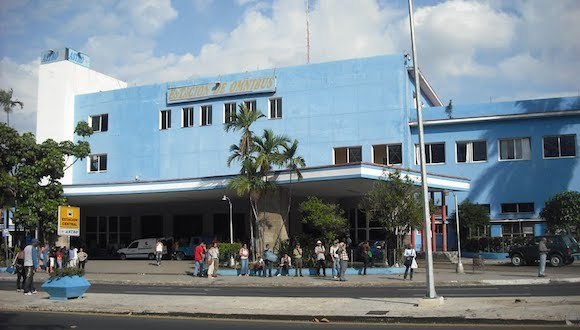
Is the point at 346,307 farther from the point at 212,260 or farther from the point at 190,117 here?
the point at 190,117

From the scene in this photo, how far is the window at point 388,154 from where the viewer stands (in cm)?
4228

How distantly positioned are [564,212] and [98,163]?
36.0 meters

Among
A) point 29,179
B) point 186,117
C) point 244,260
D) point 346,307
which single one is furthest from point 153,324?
point 186,117

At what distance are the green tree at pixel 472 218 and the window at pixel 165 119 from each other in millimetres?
23395

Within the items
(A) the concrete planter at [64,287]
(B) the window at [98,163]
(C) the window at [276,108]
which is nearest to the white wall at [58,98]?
(B) the window at [98,163]

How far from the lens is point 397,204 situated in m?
29.3

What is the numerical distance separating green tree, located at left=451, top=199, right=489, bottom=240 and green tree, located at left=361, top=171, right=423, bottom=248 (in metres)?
11.1

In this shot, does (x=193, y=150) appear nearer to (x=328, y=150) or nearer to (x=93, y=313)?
(x=328, y=150)

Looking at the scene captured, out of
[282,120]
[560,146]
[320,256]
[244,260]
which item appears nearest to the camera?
[320,256]

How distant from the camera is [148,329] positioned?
41.3 feet

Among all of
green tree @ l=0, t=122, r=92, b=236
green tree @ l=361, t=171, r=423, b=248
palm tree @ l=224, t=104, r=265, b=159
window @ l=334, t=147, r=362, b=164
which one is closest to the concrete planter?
green tree @ l=361, t=171, r=423, b=248

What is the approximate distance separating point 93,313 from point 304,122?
30115mm

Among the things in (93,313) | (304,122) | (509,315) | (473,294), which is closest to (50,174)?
(304,122)

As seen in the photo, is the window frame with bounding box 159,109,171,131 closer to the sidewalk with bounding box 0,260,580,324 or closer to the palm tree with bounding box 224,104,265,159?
the palm tree with bounding box 224,104,265,159
